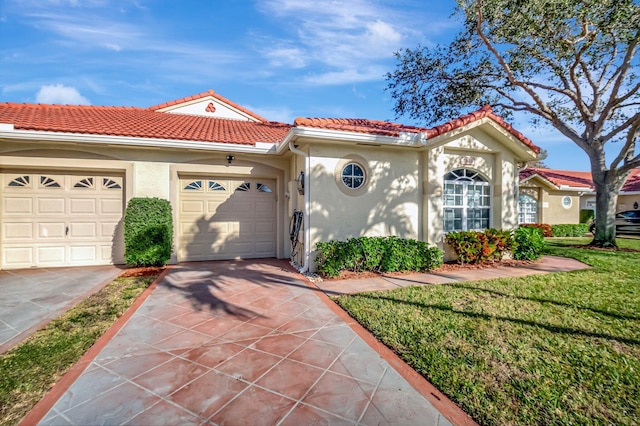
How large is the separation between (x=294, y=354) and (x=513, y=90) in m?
15.8

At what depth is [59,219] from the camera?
8.25 m

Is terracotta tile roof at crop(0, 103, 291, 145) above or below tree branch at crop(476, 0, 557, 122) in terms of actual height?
below

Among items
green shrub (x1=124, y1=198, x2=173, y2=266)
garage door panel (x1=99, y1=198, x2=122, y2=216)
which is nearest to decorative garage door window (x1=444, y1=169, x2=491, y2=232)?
green shrub (x1=124, y1=198, x2=173, y2=266)

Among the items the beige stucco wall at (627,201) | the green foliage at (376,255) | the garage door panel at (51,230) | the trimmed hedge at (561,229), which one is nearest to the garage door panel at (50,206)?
the garage door panel at (51,230)

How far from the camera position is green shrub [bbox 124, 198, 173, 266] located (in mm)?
7855

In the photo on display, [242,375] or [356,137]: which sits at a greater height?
[356,137]

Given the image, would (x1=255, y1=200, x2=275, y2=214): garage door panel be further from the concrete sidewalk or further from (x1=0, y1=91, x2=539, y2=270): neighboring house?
the concrete sidewalk

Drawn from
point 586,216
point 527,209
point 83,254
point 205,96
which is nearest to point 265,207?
Result: point 83,254

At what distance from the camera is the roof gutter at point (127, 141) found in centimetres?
739

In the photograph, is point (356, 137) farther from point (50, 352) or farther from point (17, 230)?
point (17, 230)

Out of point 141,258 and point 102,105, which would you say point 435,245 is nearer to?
point 141,258

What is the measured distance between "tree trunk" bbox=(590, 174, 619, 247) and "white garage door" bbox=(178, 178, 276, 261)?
13.6 metres

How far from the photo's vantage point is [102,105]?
38.6 ft

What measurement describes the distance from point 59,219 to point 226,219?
4483mm
